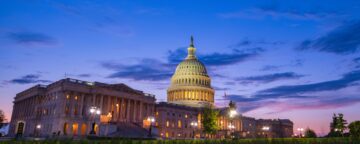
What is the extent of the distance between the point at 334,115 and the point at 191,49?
273 feet

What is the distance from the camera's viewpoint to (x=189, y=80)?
146m

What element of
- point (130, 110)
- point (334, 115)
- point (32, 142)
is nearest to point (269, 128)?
point (334, 115)

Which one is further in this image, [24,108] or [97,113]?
[24,108]

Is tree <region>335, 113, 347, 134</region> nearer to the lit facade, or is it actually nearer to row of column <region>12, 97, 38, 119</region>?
the lit facade

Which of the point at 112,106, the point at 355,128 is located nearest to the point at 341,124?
the point at 355,128

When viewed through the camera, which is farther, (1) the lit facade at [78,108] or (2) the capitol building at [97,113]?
(1) the lit facade at [78,108]

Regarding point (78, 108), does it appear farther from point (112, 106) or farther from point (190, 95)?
point (190, 95)

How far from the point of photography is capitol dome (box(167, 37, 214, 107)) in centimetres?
14188

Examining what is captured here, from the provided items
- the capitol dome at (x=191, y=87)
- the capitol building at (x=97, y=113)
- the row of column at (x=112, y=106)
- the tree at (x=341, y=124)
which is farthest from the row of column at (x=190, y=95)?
the tree at (x=341, y=124)

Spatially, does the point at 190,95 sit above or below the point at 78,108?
above

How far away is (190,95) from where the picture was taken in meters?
142

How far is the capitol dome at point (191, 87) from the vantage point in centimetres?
14188

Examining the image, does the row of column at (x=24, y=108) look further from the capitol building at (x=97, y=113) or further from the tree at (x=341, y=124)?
the tree at (x=341, y=124)

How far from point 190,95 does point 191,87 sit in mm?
3624
